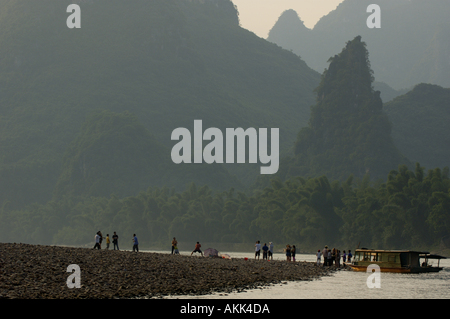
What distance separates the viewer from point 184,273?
40.6m

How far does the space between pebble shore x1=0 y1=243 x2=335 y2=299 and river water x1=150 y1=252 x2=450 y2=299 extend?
1514 mm

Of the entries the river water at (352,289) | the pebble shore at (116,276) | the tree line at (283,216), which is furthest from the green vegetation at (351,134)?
the pebble shore at (116,276)

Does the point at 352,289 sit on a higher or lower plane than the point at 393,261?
lower

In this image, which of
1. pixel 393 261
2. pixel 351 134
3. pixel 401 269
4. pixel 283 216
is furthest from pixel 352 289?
pixel 351 134

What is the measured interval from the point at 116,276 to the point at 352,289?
15.7 meters

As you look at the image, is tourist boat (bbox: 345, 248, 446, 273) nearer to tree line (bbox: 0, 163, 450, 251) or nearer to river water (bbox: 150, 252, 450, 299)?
river water (bbox: 150, 252, 450, 299)

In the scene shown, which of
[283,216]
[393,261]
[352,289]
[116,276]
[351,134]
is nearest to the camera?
[116,276]

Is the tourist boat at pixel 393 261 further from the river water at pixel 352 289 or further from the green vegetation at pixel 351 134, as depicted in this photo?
the green vegetation at pixel 351 134

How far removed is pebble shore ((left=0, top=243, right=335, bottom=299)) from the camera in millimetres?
30359

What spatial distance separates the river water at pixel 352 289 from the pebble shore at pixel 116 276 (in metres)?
1.51

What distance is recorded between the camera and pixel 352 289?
39.7 metres

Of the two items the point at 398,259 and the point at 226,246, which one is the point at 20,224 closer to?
the point at 226,246

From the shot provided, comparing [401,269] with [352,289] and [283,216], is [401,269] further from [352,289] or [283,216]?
[283,216]
